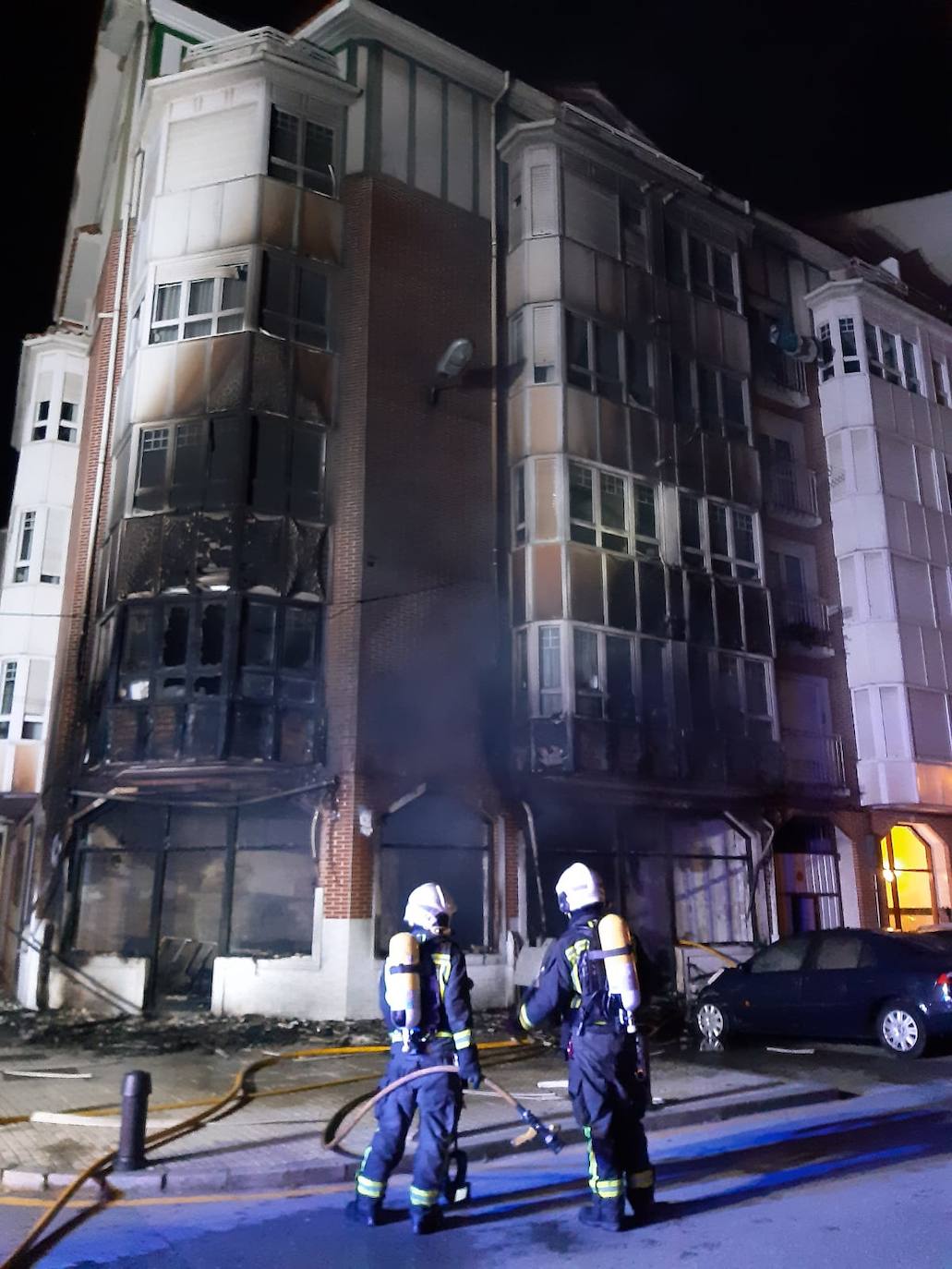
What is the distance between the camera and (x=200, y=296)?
16.3 metres

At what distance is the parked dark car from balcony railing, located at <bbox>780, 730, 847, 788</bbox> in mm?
7886

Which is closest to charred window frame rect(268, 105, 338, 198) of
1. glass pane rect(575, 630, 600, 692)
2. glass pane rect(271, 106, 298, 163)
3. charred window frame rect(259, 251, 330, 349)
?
glass pane rect(271, 106, 298, 163)

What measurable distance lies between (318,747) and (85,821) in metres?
4.07

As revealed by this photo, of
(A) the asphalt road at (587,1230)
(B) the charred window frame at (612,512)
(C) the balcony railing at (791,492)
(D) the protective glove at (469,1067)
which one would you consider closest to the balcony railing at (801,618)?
(C) the balcony railing at (791,492)

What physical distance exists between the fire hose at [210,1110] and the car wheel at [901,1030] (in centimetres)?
393

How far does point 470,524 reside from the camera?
54.8ft

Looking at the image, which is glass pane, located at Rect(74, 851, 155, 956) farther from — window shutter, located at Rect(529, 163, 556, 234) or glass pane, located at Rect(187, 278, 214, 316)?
window shutter, located at Rect(529, 163, 556, 234)

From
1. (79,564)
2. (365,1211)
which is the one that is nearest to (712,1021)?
(365,1211)

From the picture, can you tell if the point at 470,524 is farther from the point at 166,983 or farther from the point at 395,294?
the point at 166,983

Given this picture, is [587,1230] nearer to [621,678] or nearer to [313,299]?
[621,678]

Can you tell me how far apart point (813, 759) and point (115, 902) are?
1363cm

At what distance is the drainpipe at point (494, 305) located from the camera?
55.8 feet

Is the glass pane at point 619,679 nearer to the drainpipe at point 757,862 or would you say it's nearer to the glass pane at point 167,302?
the drainpipe at point 757,862

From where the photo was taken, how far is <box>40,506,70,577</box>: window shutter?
18.7 meters
